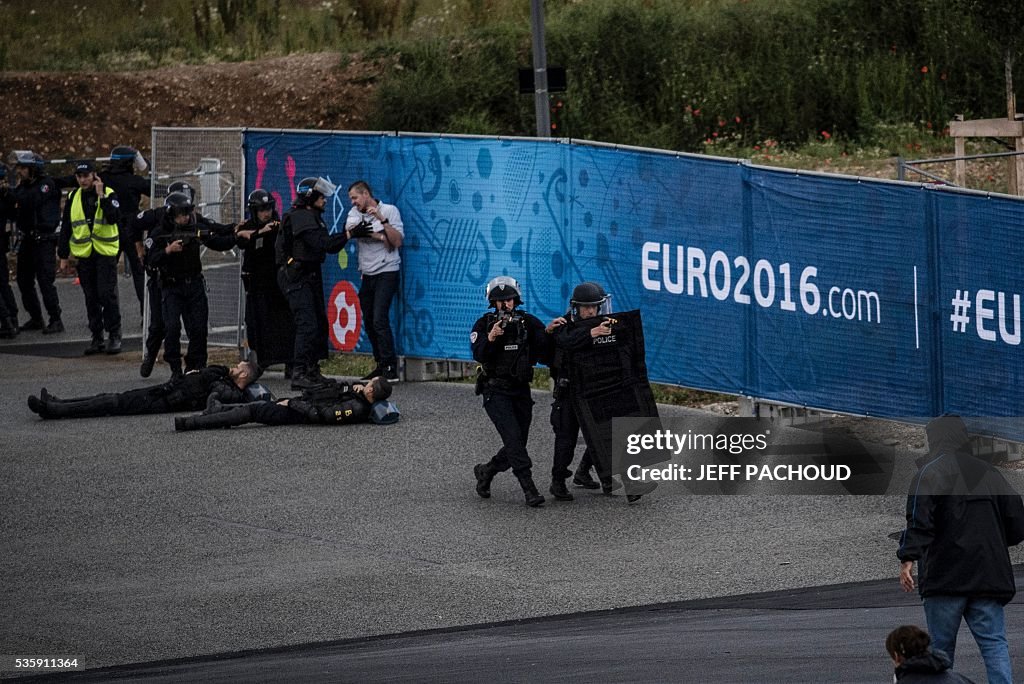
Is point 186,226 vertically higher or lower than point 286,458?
higher

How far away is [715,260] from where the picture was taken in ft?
53.0

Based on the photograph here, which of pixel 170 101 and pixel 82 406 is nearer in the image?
pixel 82 406

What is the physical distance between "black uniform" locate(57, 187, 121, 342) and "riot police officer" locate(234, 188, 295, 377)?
226 cm

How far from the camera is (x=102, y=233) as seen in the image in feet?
66.5

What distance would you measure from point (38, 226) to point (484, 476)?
11.1 m

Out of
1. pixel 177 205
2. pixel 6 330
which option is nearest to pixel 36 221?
pixel 6 330

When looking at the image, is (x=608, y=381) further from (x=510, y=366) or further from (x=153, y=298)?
(x=153, y=298)

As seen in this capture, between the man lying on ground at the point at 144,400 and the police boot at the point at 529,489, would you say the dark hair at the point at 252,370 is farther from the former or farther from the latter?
the police boot at the point at 529,489

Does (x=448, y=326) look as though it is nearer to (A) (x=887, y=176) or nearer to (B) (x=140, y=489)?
(B) (x=140, y=489)

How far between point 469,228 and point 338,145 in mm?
2027

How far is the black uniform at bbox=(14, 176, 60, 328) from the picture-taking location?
73.4 feet

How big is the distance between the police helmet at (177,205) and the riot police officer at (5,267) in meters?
5.13

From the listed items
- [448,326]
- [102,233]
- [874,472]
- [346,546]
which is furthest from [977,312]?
[102,233]

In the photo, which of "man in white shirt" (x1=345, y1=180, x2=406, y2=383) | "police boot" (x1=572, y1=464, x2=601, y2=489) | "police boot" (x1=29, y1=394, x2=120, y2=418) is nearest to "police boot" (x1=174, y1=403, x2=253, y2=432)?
"police boot" (x1=29, y1=394, x2=120, y2=418)
